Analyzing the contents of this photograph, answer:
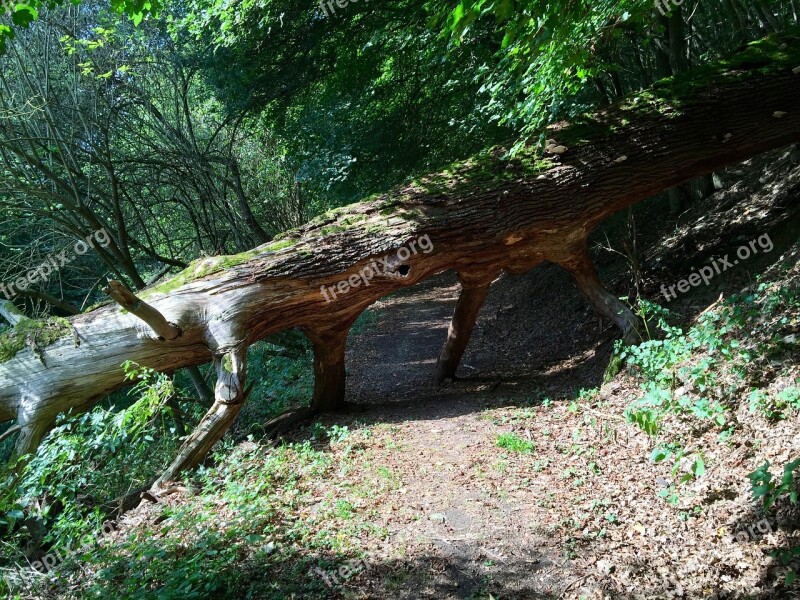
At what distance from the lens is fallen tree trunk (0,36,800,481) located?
591 cm

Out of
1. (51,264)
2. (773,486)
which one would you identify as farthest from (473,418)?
(51,264)

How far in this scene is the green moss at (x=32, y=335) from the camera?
19.1 feet

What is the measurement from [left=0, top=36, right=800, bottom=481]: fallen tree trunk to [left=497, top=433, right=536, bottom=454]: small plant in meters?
2.08

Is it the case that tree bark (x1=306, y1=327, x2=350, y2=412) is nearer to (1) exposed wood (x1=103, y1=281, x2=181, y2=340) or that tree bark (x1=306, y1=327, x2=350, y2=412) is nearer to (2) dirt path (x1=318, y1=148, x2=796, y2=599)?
(2) dirt path (x1=318, y1=148, x2=796, y2=599)

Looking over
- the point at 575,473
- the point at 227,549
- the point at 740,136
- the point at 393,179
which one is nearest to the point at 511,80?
the point at 740,136

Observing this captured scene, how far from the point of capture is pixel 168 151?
1045 centimetres

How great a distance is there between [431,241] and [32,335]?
4.31 metres

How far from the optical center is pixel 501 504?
4.36m

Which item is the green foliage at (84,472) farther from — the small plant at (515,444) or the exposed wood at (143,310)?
the small plant at (515,444)

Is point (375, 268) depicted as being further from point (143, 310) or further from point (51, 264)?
point (51, 264)

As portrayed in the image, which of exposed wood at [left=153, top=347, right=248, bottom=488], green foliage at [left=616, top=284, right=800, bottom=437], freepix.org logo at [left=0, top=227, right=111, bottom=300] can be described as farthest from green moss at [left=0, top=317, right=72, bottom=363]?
green foliage at [left=616, top=284, right=800, bottom=437]

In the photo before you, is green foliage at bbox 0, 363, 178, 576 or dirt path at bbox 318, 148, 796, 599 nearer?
dirt path at bbox 318, 148, 796, 599

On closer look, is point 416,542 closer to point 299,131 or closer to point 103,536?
point 103,536

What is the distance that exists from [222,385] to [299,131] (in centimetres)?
739
